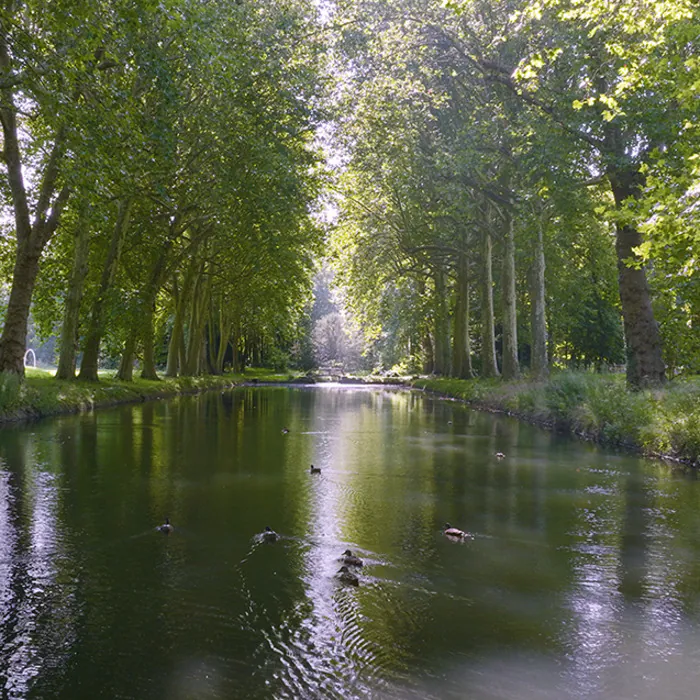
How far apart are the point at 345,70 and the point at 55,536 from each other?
23.7 meters

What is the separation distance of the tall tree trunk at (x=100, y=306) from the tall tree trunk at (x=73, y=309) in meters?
0.54

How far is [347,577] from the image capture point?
613 centimetres

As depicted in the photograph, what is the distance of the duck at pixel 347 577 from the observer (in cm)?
609

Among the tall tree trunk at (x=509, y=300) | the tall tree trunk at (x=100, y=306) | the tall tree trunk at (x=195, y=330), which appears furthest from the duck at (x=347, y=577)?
the tall tree trunk at (x=195, y=330)

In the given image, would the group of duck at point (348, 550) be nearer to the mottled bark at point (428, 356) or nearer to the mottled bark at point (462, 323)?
the mottled bark at point (462, 323)

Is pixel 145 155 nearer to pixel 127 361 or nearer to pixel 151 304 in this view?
pixel 151 304

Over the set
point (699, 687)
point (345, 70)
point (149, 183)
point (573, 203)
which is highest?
point (345, 70)

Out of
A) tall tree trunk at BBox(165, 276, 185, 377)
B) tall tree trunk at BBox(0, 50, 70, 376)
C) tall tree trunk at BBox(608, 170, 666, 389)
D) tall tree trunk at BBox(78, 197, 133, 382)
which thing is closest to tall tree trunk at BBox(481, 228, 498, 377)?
tall tree trunk at BBox(608, 170, 666, 389)

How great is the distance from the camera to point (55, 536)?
23.8 ft

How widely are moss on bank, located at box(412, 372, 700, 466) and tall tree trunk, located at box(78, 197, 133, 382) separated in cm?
1541

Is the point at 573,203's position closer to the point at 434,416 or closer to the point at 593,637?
the point at 434,416

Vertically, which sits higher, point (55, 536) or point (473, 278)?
point (473, 278)

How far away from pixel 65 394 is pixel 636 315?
1670cm

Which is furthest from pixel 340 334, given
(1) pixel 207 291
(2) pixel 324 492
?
(2) pixel 324 492
